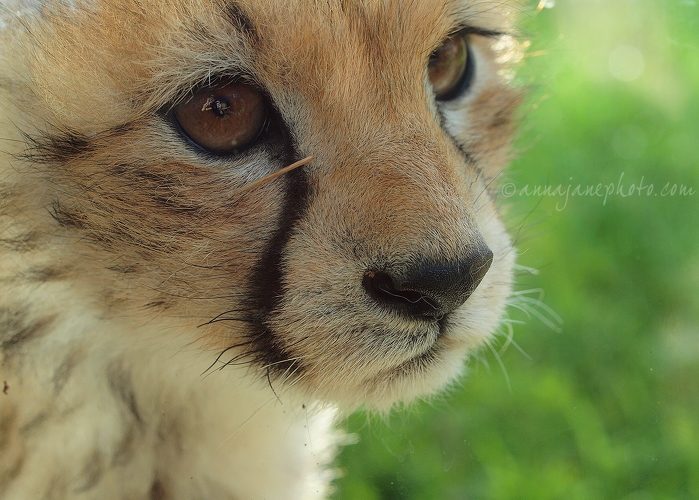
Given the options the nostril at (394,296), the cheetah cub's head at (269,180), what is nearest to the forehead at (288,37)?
the cheetah cub's head at (269,180)

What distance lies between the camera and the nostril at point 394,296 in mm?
1210

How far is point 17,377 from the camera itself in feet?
4.55

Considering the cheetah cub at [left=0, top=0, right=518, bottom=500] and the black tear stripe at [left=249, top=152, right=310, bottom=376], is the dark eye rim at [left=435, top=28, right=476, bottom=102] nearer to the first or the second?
the cheetah cub at [left=0, top=0, right=518, bottom=500]

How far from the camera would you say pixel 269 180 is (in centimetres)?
130

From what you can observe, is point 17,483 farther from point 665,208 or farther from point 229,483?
point 665,208

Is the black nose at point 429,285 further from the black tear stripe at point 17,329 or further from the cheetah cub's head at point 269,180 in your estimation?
the black tear stripe at point 17,329

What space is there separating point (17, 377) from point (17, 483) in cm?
19

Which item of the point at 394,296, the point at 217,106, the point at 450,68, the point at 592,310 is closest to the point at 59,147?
the point at 217,106

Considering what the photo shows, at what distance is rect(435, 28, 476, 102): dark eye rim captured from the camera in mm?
1682

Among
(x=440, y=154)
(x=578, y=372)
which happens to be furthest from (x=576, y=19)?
(x=440, y=154)

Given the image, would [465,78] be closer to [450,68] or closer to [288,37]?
[450,68]

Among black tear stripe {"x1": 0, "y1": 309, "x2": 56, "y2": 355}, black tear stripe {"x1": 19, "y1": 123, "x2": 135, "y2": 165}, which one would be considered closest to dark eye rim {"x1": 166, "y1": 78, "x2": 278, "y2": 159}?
black tear stripe {"x1": 19, "y1": 123, "x2": 135, "y2": 165}

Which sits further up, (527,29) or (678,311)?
(527,29)

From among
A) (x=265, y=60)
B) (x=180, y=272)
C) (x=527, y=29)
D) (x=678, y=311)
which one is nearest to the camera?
(x=265, y=60)
